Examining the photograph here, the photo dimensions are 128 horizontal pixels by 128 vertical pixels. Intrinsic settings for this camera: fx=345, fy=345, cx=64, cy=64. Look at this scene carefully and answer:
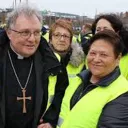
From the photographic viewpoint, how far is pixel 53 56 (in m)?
3.15

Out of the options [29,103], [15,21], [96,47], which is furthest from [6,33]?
[96,47]

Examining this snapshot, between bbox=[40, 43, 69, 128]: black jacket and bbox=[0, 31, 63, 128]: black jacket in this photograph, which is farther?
bbox=[40, 43, 69, 128]: black jacket

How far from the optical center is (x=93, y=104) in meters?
2.36

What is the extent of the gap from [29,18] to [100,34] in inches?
27.1

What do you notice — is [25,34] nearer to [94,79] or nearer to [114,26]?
[94,79]

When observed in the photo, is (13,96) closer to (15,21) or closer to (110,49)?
(15,21)

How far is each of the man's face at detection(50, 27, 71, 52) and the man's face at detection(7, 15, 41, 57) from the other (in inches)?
43.5

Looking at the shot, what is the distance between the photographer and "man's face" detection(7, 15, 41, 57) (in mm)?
2912

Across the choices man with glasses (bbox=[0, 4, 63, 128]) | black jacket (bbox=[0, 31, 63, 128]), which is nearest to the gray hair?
man with glasses (bbox=[0, 4, 63, 128])

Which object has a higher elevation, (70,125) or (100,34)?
(100,34)

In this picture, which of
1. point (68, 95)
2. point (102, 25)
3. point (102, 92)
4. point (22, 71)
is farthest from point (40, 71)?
point (102, 25)

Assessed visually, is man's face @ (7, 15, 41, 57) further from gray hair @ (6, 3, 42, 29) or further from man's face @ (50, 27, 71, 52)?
man's face @ (50, 27, 71, 52)

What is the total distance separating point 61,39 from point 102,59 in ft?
5.20

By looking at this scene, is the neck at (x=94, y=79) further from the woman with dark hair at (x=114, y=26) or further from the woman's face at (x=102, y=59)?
the woman with dark hair at (x=114, y=26)
